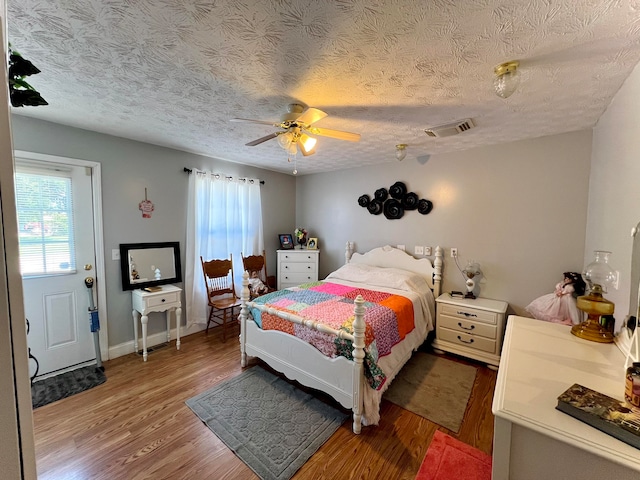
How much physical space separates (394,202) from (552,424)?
3.07 m

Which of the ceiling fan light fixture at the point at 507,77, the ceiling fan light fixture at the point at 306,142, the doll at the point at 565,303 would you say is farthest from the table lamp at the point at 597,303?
the ceiling fan light fixture at the point at 306,142

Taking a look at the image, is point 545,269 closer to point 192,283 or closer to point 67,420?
point 192,283

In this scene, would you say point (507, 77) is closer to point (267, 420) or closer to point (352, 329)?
point (352, 329)

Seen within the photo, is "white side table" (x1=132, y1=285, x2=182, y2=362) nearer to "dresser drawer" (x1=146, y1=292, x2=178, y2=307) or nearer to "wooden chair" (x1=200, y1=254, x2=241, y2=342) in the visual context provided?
"dresser drawer" (x1=146, y1=292, x2=178, y2=307)

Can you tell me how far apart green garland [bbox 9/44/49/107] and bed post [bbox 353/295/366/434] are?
181cm

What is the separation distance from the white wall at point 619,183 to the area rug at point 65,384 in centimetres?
403

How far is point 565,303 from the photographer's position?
2414mm

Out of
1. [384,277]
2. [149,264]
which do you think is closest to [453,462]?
[384,277]

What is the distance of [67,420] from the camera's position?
1986mm

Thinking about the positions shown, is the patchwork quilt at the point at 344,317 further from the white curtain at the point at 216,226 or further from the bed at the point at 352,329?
the white curtain at the point at 216,226

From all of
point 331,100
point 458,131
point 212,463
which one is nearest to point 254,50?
point 331,100

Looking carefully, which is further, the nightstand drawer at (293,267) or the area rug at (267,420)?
the nightstand drawer at (293,267)

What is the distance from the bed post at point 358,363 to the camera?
1.86 meters

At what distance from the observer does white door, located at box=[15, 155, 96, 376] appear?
2.37m
